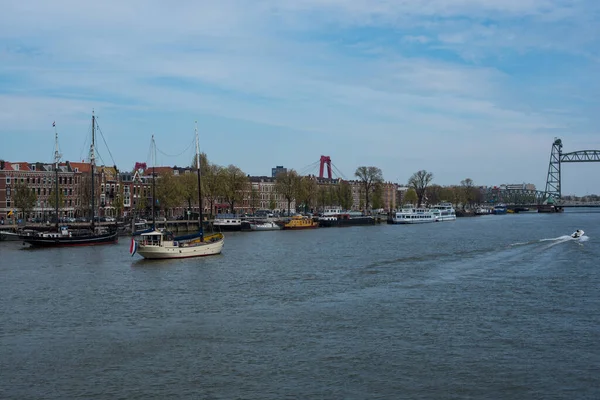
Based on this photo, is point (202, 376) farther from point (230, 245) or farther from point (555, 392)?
point (230, 245)

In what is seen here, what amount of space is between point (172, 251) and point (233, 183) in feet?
230

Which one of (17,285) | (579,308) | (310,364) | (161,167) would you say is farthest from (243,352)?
(161,167)

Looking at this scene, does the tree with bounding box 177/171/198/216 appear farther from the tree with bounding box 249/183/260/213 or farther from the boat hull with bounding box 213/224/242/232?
the tree with bounding box 249/183/260/213

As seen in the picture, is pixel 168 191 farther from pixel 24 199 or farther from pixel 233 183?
pixel 24 199

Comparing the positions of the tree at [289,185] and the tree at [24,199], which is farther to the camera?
the tree at [289,185]

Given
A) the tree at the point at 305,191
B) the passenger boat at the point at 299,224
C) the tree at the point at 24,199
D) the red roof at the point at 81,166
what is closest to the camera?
the tree at the point at 24,199

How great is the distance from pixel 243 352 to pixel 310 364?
3.06 meters

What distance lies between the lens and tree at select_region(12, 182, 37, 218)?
106562 mm

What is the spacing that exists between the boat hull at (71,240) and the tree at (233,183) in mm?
46181

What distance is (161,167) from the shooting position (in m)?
166

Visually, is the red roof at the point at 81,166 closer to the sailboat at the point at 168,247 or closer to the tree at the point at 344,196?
the sailboat at the point at 168,247

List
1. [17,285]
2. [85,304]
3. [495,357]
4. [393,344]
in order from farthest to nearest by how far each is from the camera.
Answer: [17,285] < [85,304] < [393,344] < [495,357]

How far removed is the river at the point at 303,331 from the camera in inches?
896

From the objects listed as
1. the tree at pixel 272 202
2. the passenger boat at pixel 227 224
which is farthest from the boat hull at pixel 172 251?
the tree at pixel 272 202
